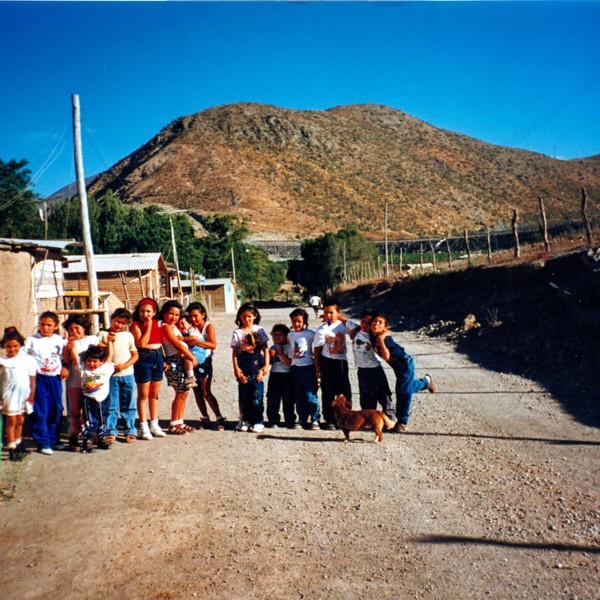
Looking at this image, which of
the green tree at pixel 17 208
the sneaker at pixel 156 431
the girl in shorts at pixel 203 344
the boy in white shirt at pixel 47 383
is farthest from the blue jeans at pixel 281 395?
the green tree at pixel 17 208

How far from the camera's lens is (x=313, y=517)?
4.22m

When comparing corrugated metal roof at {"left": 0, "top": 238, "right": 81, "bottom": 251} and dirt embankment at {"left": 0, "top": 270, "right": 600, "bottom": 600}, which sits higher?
corrugated metal roof at {"left": 0, "top": 238, "right": 81, "bottom": 251}

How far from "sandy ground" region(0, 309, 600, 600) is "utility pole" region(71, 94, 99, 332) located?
595 centimetres

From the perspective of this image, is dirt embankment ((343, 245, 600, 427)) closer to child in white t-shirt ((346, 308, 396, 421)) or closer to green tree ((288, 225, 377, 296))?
child in white t-shirt ((346, 308, 396, 421))

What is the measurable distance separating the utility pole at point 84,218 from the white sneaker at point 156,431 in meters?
5.29

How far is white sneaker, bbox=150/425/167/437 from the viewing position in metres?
6.54

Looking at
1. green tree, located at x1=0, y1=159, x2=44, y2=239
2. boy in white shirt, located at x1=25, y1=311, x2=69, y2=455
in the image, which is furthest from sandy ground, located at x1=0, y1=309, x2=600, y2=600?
green tree, located at x1=0, y1=159, x2=44, y2=239

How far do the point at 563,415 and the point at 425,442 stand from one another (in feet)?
7.28

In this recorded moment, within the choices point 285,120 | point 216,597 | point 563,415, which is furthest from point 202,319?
point 285,120

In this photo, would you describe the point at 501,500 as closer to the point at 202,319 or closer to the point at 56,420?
the point at 202,319

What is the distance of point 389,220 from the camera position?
79.1 meters

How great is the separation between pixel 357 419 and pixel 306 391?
860 mm

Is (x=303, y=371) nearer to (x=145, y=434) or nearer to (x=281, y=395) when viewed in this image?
(x=281, y=395)

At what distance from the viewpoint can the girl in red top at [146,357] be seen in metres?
6.39
